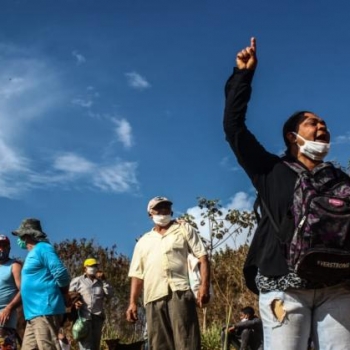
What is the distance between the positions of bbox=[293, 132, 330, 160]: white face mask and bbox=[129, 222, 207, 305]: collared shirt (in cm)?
320

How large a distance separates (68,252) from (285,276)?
18.0m

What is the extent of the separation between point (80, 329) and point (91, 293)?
72cm

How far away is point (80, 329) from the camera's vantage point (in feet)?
38.6

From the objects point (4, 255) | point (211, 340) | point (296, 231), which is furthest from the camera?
point (211, 340)

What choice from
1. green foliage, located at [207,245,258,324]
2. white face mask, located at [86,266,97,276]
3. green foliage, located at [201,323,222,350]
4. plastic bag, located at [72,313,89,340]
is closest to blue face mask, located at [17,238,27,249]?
plastic bag, located at [72,313,89,340]

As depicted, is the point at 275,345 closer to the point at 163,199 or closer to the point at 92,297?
the point at 163,199

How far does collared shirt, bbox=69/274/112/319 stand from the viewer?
12055mm

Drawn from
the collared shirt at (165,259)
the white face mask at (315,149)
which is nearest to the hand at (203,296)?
the collared shirt at (165,259)

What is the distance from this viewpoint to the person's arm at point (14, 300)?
787 centimetres

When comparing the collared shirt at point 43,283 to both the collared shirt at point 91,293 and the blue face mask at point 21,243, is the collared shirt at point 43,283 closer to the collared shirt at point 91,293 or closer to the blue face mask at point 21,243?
the blue face mask at point 21,243

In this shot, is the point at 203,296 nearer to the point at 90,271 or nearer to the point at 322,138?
the point at 322,138

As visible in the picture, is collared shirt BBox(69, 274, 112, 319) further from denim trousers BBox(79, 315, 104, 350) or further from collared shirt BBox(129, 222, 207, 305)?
collared shirt BBox(129, 222, 207, 305)

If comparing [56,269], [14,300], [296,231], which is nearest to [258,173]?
[296,231]

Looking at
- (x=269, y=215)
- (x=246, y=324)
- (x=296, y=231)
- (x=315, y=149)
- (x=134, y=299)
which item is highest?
(x=246, y=324)
